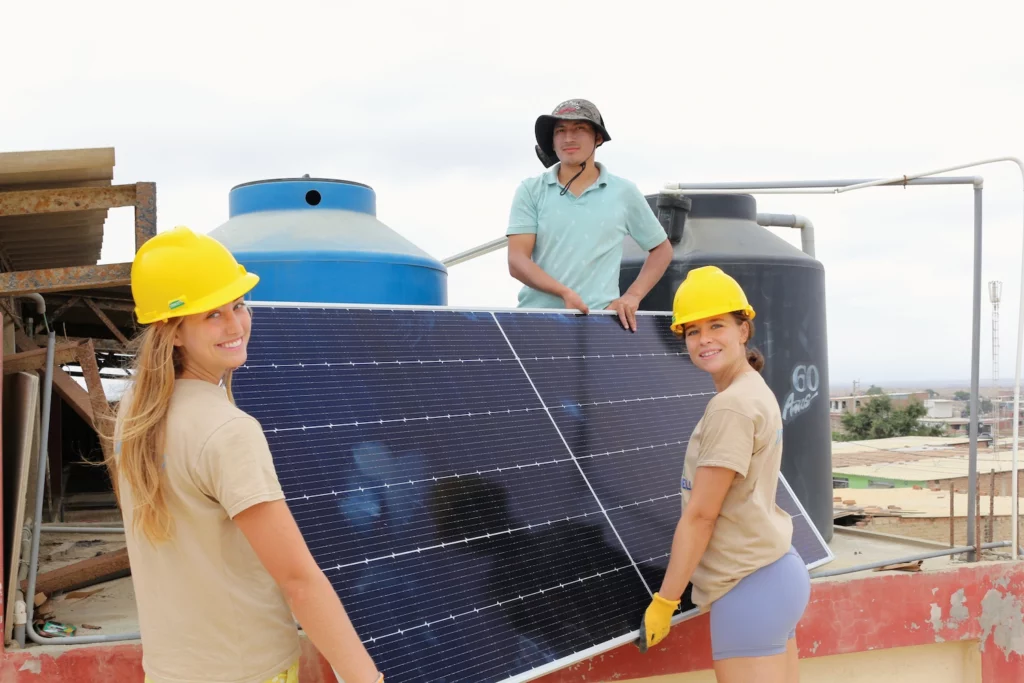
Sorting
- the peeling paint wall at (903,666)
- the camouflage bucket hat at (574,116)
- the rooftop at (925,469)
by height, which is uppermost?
the camouflage bucket hat at (574,116)

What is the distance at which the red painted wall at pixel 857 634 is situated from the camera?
13.5 feet

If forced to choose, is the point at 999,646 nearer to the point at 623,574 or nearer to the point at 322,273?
the point at 623,574

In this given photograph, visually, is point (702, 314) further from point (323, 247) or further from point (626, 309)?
point (323, 247)

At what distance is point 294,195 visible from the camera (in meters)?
6.54

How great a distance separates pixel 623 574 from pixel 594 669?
745 mm

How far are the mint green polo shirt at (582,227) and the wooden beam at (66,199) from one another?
2.31 metres

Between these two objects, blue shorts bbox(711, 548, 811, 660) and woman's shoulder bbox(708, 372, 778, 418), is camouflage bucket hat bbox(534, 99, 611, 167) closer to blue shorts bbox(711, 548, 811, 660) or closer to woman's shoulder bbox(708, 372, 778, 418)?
woman's shoulder bbox(708, 372, 778, 418)

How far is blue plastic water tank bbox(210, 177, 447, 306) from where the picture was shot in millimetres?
5988

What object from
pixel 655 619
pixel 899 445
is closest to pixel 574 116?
pixel 655 619

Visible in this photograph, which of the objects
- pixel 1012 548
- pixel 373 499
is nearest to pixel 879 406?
pixel 1012 548

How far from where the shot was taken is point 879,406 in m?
61.5

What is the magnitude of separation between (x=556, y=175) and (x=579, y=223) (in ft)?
1.25

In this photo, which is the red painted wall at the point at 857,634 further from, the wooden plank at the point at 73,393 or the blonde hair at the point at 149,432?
the wooden plank at the point at 73,393

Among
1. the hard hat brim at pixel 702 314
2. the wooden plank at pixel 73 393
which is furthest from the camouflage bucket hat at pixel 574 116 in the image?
the wooden plank at pixel 73 393
